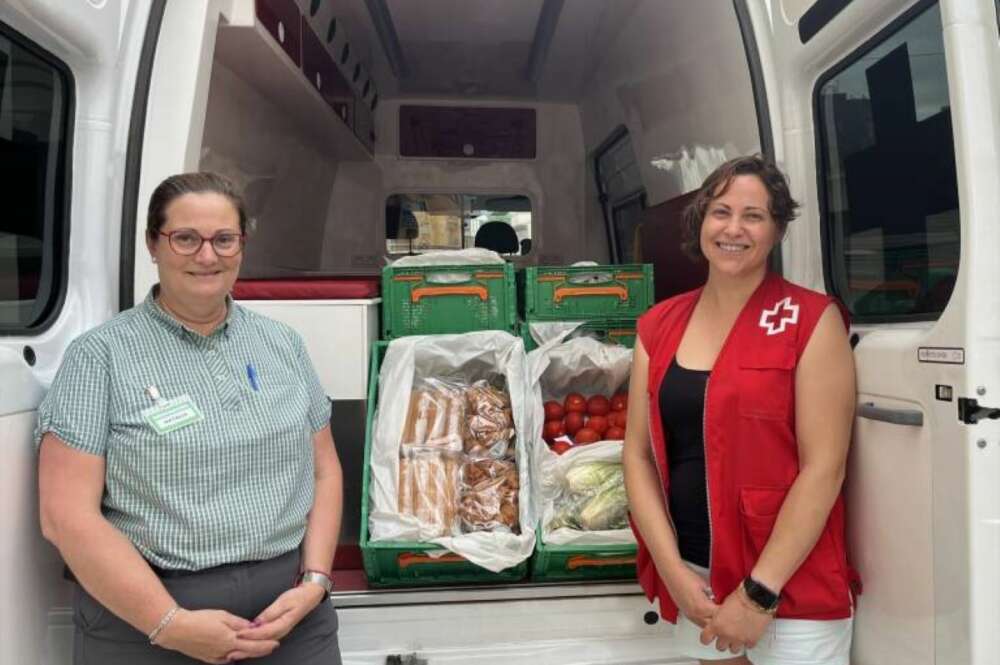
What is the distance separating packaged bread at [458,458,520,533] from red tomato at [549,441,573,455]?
195mm

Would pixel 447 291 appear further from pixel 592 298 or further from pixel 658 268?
pixel 658 268

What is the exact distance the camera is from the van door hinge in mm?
1444

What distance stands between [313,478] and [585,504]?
1010 mm

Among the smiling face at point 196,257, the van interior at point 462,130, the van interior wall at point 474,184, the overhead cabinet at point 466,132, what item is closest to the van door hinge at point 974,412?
the van interior at point 462,130

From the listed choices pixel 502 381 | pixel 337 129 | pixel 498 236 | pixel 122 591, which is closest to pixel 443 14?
pixel 337 129

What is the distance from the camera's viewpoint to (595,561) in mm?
2342

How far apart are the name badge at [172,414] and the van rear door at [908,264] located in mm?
1529

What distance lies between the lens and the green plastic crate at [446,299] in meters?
2.95

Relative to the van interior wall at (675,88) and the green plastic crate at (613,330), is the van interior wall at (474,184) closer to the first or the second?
the van interior wall at (675,88)

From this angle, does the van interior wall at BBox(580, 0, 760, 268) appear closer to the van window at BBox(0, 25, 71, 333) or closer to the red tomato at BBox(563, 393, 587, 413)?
the red tomato at BBox(563, 393, 587, 413)

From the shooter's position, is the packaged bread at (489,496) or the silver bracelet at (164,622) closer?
the silver bracelet at (164,622)

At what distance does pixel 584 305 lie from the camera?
3031mm

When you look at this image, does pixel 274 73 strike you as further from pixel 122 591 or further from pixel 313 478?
pixel 122 591

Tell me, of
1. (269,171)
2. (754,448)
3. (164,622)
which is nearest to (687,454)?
(754,448)
